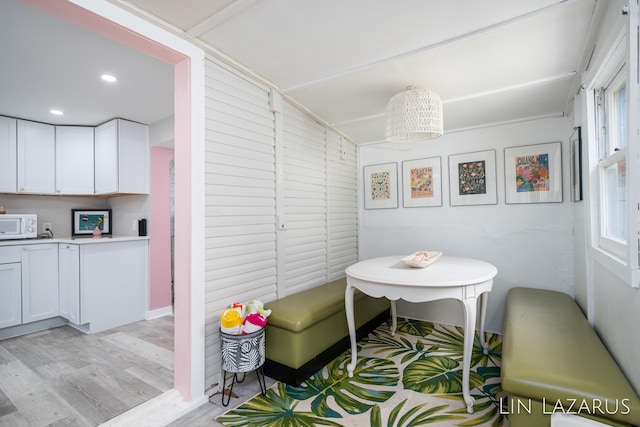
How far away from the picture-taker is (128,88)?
2686 millimetres

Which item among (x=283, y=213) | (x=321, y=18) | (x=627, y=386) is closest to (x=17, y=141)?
(x=283, y=213)

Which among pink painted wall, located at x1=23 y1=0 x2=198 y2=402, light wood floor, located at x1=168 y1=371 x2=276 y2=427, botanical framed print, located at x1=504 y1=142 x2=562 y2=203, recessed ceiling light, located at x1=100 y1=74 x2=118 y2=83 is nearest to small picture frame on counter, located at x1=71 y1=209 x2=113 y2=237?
recessed ceiling light, located at x1=100 y1=74 x2=118 y2=83

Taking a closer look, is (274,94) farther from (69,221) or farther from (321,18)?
(69,221)

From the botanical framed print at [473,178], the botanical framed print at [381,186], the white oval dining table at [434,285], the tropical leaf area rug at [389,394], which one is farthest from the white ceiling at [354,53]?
the tropical leaf area rug at [389,394]

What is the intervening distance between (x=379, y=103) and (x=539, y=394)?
228 cm

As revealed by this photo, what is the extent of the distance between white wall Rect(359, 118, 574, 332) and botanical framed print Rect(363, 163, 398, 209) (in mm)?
75

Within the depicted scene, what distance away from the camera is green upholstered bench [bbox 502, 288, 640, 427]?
45.3 inches

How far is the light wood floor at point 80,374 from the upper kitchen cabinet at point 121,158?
65.0 inches

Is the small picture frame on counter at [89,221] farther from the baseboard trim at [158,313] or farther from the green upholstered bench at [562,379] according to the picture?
the green upholstered bench at [562,379]

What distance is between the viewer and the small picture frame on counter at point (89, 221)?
3965 mm

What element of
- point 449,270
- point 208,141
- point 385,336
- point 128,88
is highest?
point 128,88

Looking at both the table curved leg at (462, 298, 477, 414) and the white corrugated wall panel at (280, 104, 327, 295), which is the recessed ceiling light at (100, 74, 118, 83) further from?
the table curved leg at (462, 298, 477, 414)

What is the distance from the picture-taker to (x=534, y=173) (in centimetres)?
284

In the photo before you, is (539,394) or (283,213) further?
(283,213)
